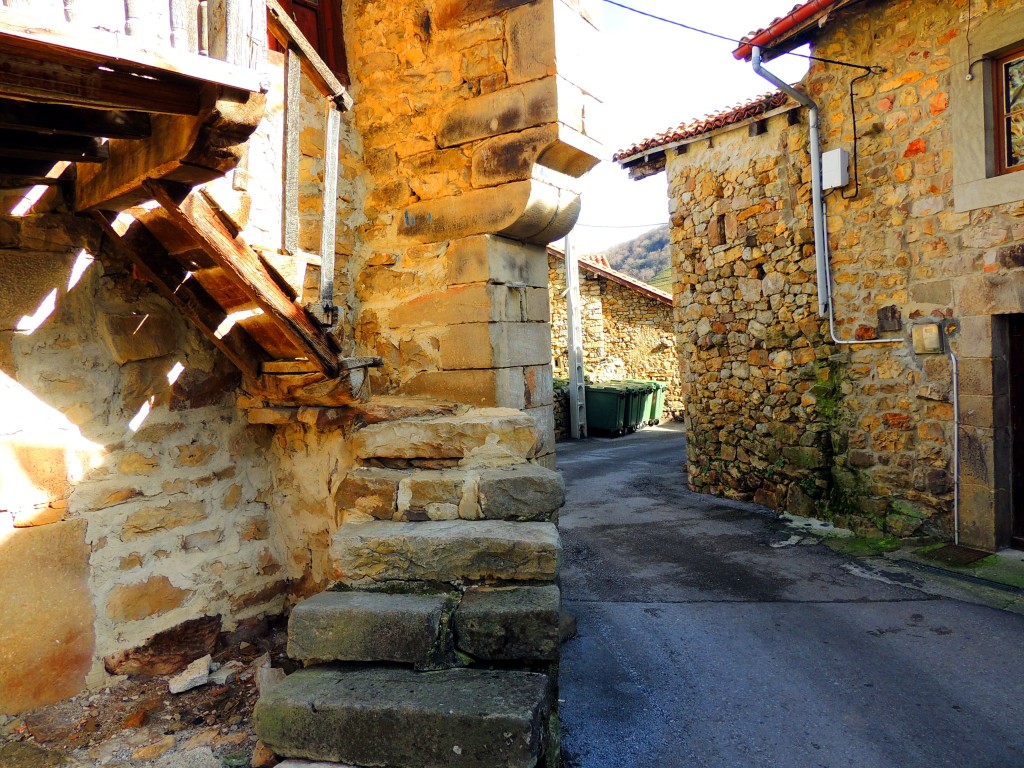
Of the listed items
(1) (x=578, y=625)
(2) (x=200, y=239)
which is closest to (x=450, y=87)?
(2) (x=200, y=239)

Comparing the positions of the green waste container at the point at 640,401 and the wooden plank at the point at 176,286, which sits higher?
the wooden plank at the point at 176,286

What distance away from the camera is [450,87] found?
10.8 feet

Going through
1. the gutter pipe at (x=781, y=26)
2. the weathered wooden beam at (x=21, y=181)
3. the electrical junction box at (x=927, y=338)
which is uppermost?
→ the gutter pipe at (x=781, y=26)

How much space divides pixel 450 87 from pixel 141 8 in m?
1.77

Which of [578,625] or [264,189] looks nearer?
[264,189]

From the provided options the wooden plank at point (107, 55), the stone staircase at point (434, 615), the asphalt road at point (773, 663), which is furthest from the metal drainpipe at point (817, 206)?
the wooden plank at point (107, 55)

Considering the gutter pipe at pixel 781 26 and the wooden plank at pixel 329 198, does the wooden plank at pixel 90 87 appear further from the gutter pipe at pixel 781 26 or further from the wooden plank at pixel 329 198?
the gutter pipe at pixel 781 26

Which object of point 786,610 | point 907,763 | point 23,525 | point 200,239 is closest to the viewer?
point 200,239

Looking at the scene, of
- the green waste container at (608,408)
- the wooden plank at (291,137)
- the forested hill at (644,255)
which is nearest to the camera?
the wooden plank at (291,137)

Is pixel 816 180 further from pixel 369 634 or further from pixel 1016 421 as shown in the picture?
pixel 369 634

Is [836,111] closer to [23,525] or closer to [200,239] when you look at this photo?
[200,239]

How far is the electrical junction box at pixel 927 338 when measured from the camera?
5590 millimetres

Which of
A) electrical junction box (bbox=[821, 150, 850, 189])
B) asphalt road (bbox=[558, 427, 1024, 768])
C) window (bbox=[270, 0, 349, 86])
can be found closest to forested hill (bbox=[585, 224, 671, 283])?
electrical junction box (bbox=[821, 150, 850, 189])

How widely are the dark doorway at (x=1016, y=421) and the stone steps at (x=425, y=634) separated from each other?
16.1 feet
